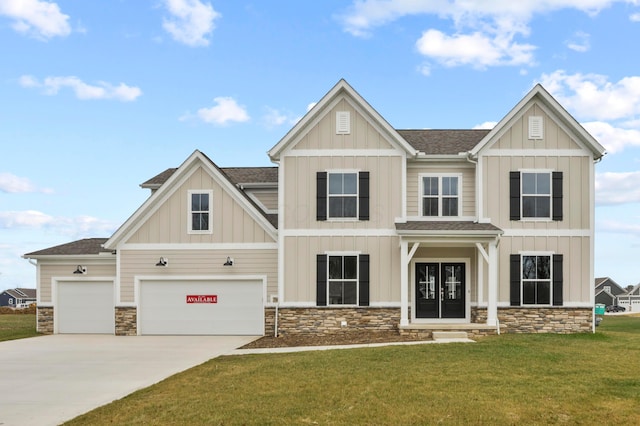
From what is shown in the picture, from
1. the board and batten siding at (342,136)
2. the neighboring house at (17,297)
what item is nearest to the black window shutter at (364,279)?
the board and batten siding at (342,136)

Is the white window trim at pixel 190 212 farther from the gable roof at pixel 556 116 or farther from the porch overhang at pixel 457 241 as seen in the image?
the gable roof at pixel 556 116

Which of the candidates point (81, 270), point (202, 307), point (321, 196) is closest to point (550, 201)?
point (321, 196)

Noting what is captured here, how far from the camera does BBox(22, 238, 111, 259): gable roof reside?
23.3m

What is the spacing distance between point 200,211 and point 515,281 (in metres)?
10.6

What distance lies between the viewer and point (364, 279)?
20.8m

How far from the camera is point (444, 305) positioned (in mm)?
21500

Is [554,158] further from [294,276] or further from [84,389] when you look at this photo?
[84,389]

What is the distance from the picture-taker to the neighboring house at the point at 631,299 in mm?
87188

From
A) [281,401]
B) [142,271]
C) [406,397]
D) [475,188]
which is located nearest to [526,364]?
[406,397]

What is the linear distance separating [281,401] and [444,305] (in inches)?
493

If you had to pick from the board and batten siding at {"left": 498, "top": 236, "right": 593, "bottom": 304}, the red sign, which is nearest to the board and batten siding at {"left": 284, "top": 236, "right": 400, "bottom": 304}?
the red sign

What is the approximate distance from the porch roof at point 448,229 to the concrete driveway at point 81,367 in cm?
615

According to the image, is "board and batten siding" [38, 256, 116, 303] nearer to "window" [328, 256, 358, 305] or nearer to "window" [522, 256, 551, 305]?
"window" [328, 256, 358, 305]

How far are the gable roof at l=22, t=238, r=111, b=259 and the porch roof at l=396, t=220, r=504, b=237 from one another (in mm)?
10697
